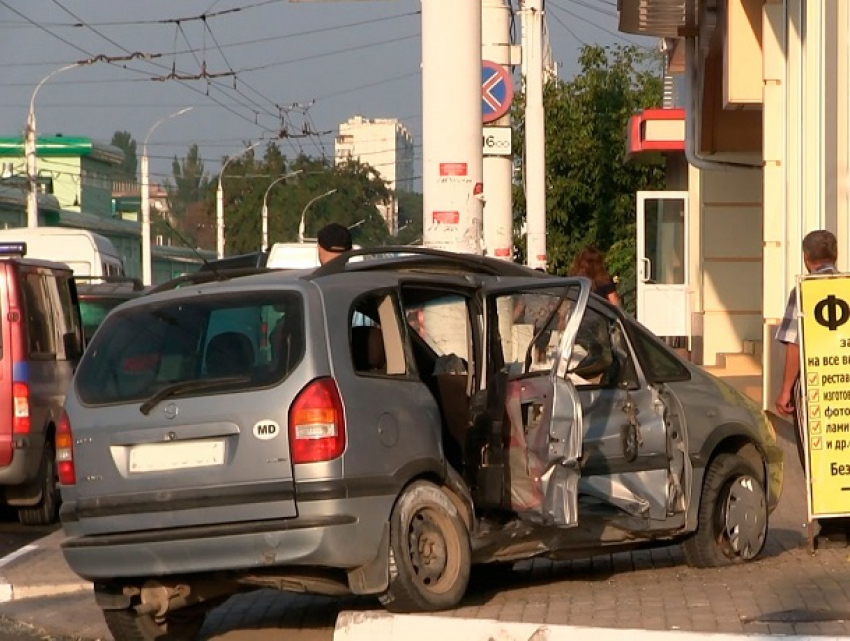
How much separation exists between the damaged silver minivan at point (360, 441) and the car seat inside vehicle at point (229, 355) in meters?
0.01

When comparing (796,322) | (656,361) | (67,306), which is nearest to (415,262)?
(656,361)

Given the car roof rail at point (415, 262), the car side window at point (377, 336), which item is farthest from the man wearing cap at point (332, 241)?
the car side window at point (377, 336)

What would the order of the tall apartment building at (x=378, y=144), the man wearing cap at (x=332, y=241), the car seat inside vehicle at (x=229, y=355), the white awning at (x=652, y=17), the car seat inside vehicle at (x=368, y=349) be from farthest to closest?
the tall apartment building at (x=378, y=144)
the white awning at (x=652, y=17)
the man wearing cap at (x=332, y=241)
the car seat inside vehicle at (x=368, y=349)
the car seat inside vehicle at (x=229, y=355)

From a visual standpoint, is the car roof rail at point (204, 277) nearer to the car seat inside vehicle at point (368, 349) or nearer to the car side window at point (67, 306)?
the car seat inside vehicle at point (368, 349)

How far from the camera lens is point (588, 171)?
125 feet

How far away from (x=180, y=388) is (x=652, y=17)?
1596cm

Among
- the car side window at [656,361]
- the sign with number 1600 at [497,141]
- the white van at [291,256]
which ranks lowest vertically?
the car side window at [656,361]

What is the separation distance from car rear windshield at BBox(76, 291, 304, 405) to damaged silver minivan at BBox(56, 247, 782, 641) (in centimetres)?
1

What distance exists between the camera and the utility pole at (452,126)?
1337cm

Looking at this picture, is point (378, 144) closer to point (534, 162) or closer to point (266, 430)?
point (534, 162)

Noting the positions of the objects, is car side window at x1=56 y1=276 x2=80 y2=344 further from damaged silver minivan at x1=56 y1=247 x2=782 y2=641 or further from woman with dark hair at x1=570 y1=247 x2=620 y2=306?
damaged silver minivan at x1=56 y1=247 x2=782 y2=641

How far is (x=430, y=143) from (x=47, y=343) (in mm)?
3872

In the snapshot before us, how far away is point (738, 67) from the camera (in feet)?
61.6

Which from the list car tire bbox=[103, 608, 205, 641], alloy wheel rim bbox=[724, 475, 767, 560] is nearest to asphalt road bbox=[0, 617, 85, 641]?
car tire bbox=[103, 608, 205, 641]
